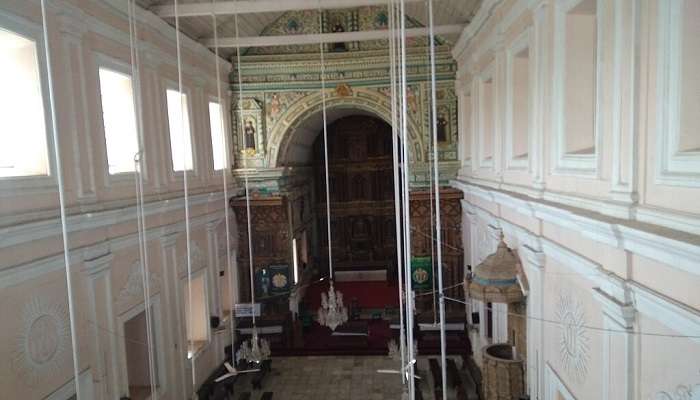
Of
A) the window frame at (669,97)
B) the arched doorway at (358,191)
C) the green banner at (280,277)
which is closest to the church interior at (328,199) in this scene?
the window frame at (669,97)

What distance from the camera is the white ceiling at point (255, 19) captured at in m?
10.1

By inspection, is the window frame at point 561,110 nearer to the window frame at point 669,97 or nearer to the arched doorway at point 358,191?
the window frame at point 669,97

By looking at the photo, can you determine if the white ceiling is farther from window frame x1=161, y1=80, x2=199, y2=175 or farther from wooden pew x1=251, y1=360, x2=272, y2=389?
wooden pew x1=251, y1=360, x2=272, y2=389

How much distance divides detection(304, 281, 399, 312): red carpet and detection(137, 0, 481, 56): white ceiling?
785cm

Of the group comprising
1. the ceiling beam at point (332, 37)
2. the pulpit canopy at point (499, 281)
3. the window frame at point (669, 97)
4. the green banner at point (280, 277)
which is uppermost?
the ceiling beam at point (332, 37)

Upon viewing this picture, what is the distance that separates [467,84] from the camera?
11.8 meters

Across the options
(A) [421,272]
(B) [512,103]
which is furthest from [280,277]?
(B) [512,103]

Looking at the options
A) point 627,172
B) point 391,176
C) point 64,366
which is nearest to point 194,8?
point 64,366

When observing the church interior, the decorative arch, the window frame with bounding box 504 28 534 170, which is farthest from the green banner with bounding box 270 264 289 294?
the window frame with bounding box 504 28 534 170

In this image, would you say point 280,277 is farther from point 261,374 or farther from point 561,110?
point 561,110

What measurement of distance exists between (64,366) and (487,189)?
7115 millimetres

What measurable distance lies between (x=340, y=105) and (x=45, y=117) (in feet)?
27.8

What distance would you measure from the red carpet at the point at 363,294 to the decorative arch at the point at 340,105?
187 inches

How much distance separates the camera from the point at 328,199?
677 cm
